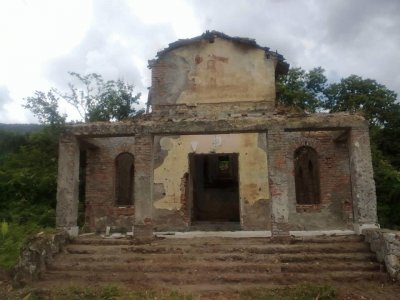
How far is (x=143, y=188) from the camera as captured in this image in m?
10.8

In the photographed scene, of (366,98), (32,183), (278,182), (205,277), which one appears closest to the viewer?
(205,277)

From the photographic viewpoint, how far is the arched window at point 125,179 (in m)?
16.0

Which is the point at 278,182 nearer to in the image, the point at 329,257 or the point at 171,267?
the point at 329,257

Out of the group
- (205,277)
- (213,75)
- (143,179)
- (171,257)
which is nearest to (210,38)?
(213,75)

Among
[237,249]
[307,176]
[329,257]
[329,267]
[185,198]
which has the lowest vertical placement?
[329,267]

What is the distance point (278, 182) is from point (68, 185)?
558cm

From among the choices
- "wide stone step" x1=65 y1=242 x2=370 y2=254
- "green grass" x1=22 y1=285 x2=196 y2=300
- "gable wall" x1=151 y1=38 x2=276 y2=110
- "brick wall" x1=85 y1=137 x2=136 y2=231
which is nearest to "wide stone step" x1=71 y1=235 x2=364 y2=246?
"wide stone step" x1=65 y1=242 x2=370 y2=254

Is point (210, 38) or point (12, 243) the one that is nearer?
point (12, 243)

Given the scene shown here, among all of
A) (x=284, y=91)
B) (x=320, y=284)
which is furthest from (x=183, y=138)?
(x=284, y=91)

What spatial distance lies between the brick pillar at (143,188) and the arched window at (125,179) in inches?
195

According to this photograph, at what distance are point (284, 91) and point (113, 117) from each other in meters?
10.3

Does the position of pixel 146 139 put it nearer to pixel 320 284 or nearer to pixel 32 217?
pixel 320 284

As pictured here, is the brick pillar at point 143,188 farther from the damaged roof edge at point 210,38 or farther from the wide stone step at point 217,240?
the damaged roof edge at point 210,38

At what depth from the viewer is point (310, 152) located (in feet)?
50.3
